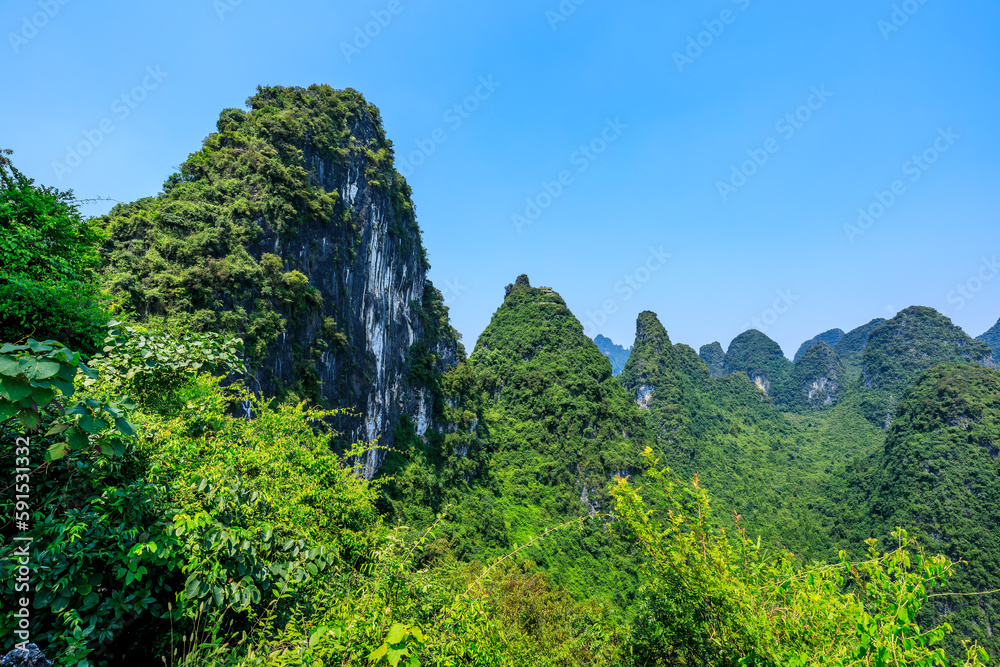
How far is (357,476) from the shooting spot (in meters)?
5.37

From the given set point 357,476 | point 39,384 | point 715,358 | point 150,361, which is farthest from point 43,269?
point 715,358

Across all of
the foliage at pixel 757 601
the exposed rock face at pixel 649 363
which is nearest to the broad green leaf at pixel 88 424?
the foliage at pixel 757 601

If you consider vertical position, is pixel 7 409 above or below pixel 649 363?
below

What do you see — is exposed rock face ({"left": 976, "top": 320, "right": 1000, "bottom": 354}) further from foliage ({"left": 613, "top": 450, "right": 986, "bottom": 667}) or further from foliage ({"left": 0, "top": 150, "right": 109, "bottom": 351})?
foliage ({"left": 0, "top": 150, "right": 109, "bottom": 351})

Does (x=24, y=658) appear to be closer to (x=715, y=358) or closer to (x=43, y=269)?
(x=43, y=269)

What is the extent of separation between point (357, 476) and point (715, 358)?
12339 centimetres

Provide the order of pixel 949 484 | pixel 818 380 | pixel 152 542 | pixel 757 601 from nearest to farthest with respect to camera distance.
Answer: pixel 152 542
pixel 757 601
pixel 949 484
pixel 818 380

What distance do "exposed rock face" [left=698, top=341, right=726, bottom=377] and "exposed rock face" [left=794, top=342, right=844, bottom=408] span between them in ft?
71.2

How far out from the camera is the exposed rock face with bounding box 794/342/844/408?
8406 centimetres

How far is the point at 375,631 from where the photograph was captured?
2.04 meters

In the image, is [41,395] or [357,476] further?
[357,476]

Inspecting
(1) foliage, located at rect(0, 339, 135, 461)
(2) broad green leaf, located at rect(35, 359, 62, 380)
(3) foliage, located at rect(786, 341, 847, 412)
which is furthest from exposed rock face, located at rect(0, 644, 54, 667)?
(3) foliage, located at rect(786, 341, 847, 412)

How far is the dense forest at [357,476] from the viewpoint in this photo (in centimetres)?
223

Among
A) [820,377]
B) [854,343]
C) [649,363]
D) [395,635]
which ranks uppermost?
[854,343]
